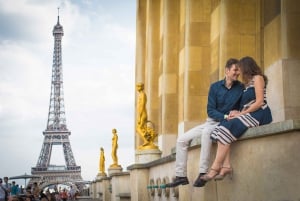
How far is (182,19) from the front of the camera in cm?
2284

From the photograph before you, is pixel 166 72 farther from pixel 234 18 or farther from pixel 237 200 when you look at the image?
pixel 237 200

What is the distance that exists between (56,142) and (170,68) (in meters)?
93.8

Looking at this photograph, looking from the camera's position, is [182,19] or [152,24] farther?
[152,24]

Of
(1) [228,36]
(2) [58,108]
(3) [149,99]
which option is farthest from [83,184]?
(1) [228,36]

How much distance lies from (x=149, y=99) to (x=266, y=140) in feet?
68.5

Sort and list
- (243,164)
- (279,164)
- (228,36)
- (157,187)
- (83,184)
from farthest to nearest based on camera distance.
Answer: (83,184)
(228,36)
(157,187)
(243,164)
(279,164)

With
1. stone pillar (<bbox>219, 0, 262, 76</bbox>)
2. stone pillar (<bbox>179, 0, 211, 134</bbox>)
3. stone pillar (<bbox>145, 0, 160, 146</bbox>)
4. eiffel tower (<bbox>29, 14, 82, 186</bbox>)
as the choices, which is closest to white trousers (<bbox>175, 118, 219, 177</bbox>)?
stone pillar (<bbox>219, 0, 262, 76</bbox>)

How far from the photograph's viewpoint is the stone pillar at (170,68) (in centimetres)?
2384

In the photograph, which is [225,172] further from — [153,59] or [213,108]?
[153,59]

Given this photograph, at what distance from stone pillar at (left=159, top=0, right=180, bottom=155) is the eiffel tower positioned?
80338 mm

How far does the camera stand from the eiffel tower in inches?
4333

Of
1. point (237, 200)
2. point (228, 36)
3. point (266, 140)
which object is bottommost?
point (237, 200)

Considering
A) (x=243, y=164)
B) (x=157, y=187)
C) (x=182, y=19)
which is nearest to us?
(x=243, y=164)

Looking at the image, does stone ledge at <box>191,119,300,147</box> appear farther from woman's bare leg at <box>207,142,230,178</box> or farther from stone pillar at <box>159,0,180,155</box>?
stone pillar at <box>159,0,180,155</box>
